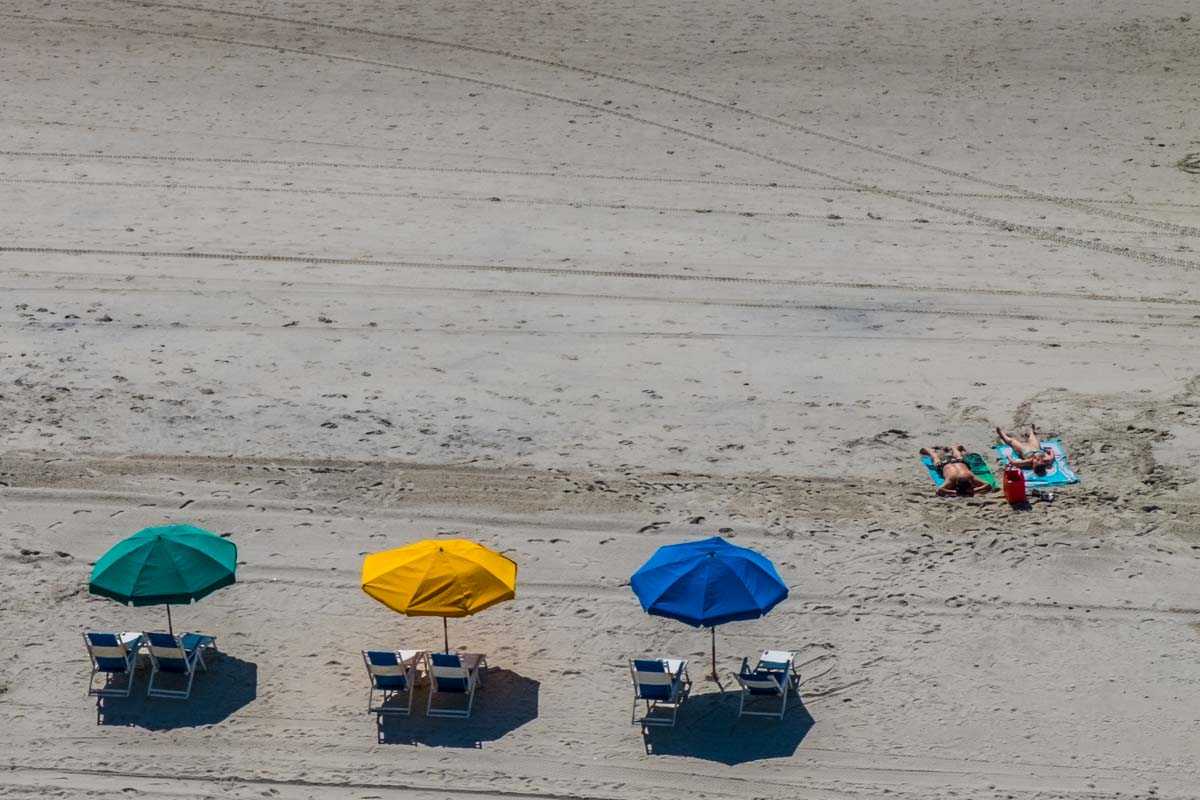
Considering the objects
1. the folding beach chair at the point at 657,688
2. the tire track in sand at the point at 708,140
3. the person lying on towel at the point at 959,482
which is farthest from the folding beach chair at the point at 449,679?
the tire track in sand at the point at 708,140

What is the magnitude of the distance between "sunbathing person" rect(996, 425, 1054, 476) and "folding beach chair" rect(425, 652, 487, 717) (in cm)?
716

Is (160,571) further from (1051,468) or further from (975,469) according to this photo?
(1051,468)

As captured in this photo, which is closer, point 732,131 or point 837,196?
point 837,196

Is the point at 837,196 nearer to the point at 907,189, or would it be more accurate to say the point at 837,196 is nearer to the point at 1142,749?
the point at 907,189

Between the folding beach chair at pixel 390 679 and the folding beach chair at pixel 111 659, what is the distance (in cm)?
212

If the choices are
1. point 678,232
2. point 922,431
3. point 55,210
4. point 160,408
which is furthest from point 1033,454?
point 55,210

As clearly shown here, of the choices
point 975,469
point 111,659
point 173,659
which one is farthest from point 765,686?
point 111,659

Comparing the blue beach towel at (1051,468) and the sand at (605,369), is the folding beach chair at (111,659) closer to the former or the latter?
the sand at (605,369)

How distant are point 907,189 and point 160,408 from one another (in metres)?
11.8

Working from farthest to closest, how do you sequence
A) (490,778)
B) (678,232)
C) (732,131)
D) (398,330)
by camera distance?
(732,131), (678,232), (398,330), (490,778)

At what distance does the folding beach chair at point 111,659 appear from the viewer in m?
17.2

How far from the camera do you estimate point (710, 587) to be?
1672 centimetres

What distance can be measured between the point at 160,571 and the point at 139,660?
1.20 m

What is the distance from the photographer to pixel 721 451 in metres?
21.4
